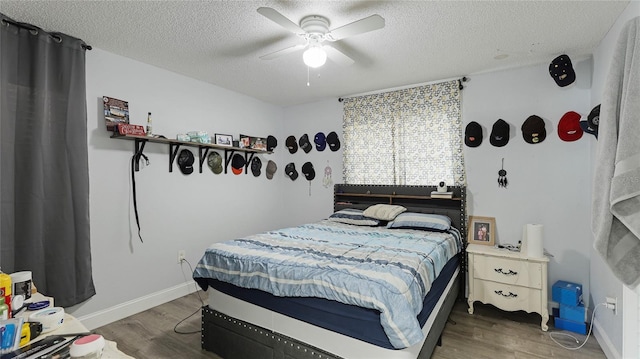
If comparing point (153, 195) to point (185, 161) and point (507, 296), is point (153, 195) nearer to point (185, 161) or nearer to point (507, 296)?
point (185, 161)

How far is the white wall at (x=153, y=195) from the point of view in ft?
9.04

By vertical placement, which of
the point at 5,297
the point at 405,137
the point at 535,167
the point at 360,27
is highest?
the point at 360,27

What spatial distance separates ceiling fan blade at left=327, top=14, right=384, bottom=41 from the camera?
182cm

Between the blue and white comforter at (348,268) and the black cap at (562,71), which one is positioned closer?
the blue and white comforter at (348,268)

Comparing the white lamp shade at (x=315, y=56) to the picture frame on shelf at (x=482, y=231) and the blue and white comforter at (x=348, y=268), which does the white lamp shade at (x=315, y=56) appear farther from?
the picture frame on shelf at (x=482, y=231)

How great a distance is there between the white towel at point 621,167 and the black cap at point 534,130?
6.84 ft

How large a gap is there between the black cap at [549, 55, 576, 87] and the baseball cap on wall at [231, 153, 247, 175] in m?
3.62

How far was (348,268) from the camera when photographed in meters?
1.86

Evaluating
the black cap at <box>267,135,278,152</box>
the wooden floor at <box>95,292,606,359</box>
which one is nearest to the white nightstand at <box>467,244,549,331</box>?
the wooden floor at <box>95,292,606,359</box>

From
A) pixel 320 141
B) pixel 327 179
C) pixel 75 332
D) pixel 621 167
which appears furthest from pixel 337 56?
pixel 75 332

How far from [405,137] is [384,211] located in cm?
100

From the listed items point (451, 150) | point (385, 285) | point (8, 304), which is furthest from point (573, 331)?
point (8, 304)

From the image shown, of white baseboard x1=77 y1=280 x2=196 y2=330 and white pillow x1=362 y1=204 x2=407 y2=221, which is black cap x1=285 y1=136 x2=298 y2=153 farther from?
white baseboard x1=77 y1=280 x2=196 y2=330

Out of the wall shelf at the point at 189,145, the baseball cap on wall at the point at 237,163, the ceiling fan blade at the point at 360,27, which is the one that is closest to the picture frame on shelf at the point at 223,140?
the wall shelf at the point at 189,145
